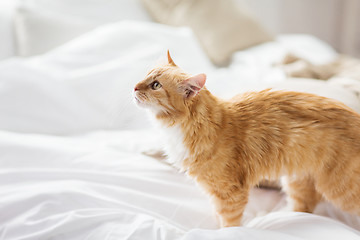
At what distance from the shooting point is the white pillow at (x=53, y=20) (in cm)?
183

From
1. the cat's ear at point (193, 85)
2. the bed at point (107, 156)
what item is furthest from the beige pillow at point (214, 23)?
the cat's ear at point (193, 85)

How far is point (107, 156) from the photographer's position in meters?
1.14

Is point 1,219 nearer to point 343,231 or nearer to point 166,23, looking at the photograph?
point 343,231

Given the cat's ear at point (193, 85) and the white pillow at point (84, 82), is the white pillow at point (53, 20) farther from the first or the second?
the cat's ear at point (193, 85)

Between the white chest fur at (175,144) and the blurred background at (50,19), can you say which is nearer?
the white chest fur at (175,144)

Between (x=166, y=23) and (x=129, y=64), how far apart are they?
775 mm

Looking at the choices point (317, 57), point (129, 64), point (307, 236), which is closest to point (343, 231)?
point (307, 236)

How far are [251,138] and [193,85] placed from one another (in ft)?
0.68

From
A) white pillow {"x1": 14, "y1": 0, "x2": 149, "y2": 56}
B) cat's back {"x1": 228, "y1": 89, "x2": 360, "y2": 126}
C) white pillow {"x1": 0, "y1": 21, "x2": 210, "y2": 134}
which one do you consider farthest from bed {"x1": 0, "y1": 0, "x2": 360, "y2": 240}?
cat's back {"x1": 228, "y1": 89, "x2": 360, "y2": 126}

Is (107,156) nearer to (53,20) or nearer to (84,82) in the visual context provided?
(84,82)

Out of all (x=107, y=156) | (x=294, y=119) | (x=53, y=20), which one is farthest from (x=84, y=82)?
(x=294, y=119)

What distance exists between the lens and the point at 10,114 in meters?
1.29

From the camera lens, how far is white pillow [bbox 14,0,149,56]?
1.83m

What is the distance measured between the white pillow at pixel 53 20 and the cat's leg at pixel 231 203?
4.44 feet
